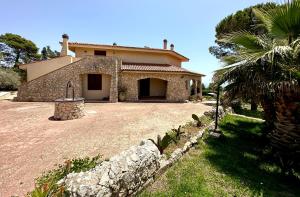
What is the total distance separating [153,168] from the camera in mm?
4777

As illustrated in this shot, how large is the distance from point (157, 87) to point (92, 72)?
7814mm

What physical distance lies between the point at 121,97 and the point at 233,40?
13.7m

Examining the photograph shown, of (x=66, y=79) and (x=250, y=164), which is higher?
(x=66, y=79)

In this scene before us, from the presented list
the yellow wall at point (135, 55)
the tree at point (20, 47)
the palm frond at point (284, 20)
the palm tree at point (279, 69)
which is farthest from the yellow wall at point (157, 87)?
the tree at point (20, 47)

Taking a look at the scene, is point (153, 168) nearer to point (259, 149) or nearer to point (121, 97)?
point (259, 149)

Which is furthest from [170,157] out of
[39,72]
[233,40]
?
[39,72]

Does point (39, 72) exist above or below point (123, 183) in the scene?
above

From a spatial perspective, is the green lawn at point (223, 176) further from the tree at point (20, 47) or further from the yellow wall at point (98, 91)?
the tree at point (20, 47)

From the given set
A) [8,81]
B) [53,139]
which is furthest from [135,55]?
[8,81]

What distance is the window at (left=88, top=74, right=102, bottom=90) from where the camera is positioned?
20.1 metres

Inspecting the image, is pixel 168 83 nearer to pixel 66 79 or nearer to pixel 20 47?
pixel 66 79

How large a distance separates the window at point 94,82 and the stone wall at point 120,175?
16.3m

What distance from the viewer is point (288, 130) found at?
646 cm

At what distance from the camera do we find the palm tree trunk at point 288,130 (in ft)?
20.4
